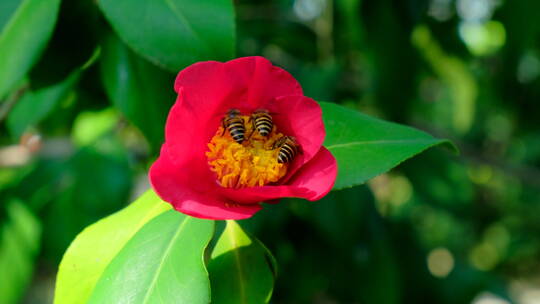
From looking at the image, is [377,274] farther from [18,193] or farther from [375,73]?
[18,193]

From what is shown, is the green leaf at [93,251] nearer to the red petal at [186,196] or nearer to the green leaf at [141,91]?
the red petal at [186,196]

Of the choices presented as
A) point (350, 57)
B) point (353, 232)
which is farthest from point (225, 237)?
point (350, 57)

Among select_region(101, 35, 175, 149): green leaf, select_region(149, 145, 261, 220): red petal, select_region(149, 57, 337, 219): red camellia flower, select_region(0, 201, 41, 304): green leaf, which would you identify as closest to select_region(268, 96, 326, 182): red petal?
select_region(149, 57, 337, 219): red camellia flower

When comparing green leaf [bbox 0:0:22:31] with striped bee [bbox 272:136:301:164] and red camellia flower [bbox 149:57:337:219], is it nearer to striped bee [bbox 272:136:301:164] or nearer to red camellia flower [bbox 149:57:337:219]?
red camellia flower [bbox 149:57:337:219]

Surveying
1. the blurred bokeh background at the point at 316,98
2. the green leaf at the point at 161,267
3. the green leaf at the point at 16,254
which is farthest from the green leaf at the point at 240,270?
the green leaf at the point at 16,254

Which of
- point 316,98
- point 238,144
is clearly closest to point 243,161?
point 238,144
